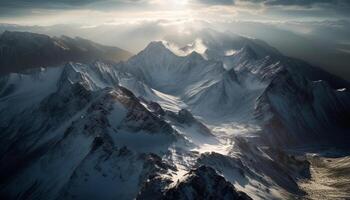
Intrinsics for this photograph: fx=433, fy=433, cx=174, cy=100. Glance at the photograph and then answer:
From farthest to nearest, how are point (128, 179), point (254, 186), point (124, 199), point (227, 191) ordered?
1. point (254, 186)
2. point (128, 179)
3. point (124, 199)
4. point (227, 191)

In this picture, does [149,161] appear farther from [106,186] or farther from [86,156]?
[86,156]

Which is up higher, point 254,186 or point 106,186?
point 106,186

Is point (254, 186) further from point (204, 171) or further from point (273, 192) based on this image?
point (204, 171)

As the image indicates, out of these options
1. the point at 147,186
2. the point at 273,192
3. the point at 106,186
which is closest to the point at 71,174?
the point at 106,186

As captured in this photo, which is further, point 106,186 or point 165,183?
point 106,186

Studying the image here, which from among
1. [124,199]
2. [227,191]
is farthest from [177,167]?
[227,191]

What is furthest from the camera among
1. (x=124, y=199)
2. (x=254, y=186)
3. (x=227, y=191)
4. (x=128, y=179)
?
(x=254, y=186)

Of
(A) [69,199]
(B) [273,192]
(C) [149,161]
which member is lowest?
(B) [273,192]
